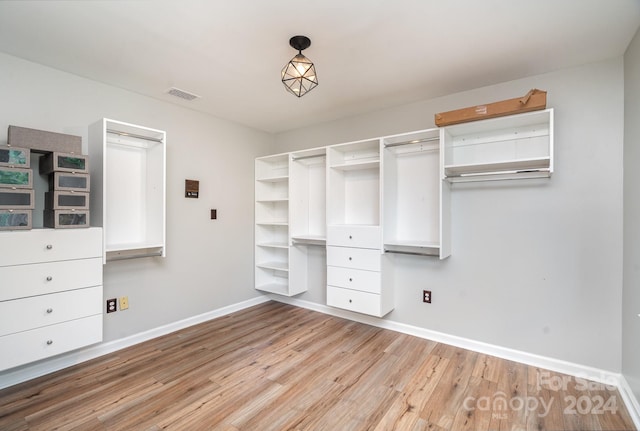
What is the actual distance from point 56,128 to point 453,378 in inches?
144

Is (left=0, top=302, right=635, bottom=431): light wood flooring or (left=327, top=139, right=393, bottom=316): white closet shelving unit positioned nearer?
(left=0, top=302, right=635, bottom=431): light wood flooring

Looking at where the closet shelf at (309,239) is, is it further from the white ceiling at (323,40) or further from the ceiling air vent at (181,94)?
the ceiling air vent at (181,94)

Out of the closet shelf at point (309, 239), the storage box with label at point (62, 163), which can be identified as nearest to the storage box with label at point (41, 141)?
the storage box with label at point (62, 163)

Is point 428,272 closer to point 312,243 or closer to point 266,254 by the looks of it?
point 312,243

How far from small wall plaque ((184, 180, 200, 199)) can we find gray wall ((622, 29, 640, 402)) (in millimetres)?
3685

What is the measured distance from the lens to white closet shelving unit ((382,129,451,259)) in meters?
2.92

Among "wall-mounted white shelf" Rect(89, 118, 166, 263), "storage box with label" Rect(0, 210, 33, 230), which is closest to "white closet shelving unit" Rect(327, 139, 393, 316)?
"wall-mounted white shelf" Rect(89, 118, 166, 263)

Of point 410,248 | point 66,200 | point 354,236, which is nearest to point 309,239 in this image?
point 354,236

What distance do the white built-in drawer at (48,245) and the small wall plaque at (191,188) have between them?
3.54 feet

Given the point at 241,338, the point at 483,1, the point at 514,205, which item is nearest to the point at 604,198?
the point at 514,205

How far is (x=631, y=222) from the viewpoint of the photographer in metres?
2.02

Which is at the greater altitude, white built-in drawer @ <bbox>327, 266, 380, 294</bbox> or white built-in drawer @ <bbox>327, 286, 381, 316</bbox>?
white built-in drawer @ <bbox>327, 266, 380, 294</bbox>

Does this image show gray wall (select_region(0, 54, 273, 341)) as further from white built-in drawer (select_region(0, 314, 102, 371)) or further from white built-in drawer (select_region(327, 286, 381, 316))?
white built-in drawer (select_region(327, 286, 381, 316))

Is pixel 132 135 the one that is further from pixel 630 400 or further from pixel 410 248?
pixel 630 400
